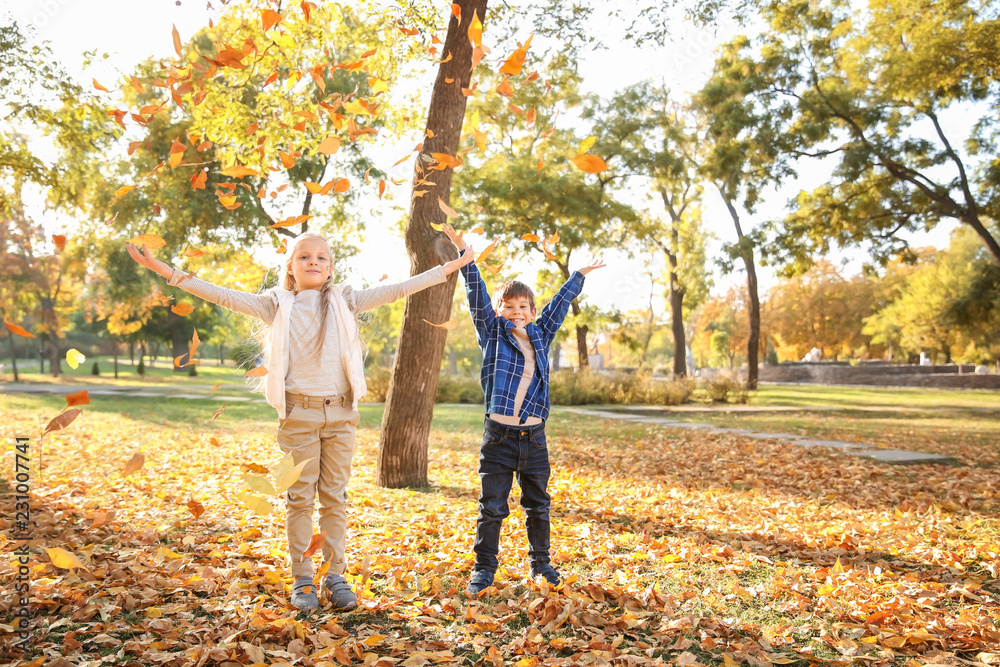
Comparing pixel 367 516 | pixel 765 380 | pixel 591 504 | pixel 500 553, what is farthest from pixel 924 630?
pixel 765 380

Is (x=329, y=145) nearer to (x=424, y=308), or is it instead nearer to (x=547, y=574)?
(x=547, y=574)

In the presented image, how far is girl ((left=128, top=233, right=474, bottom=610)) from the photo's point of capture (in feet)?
9.92

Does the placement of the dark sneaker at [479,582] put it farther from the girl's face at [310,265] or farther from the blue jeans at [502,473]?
the girl's face at [310,265]

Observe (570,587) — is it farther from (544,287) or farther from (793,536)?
(544,287)

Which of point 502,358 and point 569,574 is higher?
point 502,358

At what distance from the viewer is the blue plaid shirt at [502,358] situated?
336 cm

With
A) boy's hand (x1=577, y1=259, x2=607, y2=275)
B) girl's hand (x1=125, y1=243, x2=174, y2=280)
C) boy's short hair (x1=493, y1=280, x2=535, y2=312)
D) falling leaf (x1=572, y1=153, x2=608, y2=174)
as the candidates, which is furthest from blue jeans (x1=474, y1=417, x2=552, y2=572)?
girl's hand (x1=125, y1=243, x2=174, y2=280)

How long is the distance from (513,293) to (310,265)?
42.2 inches

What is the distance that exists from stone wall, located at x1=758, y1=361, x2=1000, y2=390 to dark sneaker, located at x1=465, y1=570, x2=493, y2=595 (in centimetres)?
3040

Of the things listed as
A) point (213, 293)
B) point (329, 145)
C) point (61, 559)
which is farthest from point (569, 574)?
point (329, 145)

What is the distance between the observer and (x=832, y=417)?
1412 centimetres

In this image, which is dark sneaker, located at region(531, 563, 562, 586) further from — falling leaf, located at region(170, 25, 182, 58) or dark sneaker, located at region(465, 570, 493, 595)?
falling leaf, located at region(170, 25, 182, 58)

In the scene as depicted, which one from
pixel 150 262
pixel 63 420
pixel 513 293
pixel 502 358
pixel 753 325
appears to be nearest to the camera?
pixel 63 420

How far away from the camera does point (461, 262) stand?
3334mm
